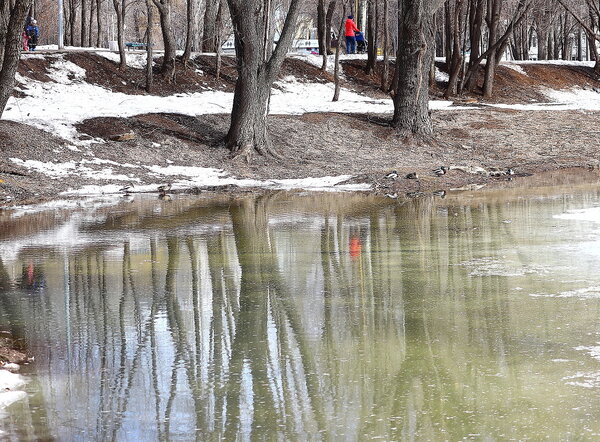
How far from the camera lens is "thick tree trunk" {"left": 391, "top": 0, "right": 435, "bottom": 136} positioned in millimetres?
23906

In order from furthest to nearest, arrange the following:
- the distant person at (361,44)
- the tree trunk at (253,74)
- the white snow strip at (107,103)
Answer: the distant person at (361,44) < the white snow strip at (107,103) < the tree trunk at (253,74)

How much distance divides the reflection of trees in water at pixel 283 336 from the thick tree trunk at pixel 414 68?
487 inches

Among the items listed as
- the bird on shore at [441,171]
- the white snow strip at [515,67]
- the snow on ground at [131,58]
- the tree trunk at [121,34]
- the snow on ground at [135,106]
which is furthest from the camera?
the white snow strip at [515,67]

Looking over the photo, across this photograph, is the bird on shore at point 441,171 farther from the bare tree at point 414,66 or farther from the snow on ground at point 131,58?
the snow on ground at point 131,58

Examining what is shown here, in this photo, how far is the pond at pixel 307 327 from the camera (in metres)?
5.77

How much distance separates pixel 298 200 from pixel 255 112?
510cm

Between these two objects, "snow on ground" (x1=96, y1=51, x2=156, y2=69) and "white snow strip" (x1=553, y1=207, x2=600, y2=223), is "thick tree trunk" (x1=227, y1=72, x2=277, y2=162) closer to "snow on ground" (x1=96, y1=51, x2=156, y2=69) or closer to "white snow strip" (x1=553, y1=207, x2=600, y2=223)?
"white snow strip" (x1=553, y1=207, x2=600, y2=223)

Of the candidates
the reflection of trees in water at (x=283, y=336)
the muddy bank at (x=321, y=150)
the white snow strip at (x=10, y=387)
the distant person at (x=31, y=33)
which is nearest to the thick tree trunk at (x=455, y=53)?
the muddy bank at (x=321, y=150)

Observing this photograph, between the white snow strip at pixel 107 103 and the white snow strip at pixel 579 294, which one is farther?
the white snow strip at pixel 107 103

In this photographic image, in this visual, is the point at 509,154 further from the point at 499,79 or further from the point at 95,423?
the point at 95,423

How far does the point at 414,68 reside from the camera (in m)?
24.3

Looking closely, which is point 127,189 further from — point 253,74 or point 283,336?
point 283,336

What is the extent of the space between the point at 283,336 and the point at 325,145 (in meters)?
16.1

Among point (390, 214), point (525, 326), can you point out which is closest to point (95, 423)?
point (525, 326)
